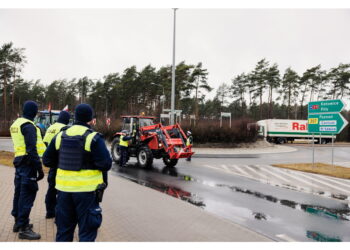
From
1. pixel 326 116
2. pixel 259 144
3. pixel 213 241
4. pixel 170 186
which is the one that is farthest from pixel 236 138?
pixel 213 241

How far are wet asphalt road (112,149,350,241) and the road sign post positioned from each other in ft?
18.2

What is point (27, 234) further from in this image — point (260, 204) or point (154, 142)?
point (154, 142)

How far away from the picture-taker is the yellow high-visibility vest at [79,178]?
11.2 ft

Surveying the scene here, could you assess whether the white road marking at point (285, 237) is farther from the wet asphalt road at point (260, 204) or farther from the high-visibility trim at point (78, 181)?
the high-visibility trim at point (78, 181)

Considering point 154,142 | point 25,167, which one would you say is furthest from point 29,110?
point 154,142

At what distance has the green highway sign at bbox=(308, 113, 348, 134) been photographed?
1350 centimetres

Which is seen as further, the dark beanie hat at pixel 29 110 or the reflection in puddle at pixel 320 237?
the reflection in puddle at pixel 320 237

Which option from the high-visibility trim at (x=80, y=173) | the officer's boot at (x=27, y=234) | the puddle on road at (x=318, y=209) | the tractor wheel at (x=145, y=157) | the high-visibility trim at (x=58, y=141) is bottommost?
the puddle on road at (x=318, y=209)

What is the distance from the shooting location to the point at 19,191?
4.79 m

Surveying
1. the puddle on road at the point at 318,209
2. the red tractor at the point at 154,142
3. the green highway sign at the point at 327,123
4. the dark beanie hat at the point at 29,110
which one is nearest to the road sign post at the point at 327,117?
the green highway sign at the point at 327,123

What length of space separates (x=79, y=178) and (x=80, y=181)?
3 cm

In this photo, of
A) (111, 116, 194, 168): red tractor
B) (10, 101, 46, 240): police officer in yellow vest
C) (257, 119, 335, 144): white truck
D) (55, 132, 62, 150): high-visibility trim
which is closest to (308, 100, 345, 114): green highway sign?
(111, 116, 194, 168): red tractor

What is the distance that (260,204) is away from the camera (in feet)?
24.3

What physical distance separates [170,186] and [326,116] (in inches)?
347
